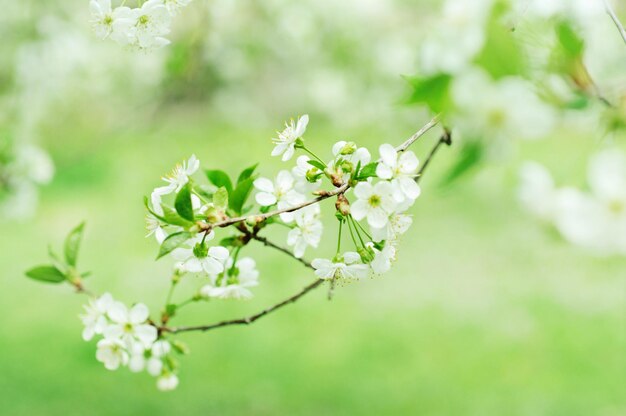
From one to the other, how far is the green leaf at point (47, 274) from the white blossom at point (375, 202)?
642mm

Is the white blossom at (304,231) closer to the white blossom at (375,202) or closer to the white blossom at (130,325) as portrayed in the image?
the white blossom at (375,202)

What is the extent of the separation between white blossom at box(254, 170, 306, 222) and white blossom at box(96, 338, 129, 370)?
0.32 m

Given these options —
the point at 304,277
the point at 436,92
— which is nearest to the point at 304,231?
the point at 436,92

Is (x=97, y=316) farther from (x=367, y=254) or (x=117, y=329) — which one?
(x=367, y=254)

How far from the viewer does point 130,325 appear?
1.14 metres

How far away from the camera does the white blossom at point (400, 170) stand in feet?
2.83

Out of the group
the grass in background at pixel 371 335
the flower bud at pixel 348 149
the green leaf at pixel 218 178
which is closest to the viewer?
the flower bud at pixel 348 149

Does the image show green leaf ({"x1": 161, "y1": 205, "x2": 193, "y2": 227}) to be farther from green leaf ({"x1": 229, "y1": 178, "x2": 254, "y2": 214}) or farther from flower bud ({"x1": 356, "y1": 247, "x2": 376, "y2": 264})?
flower bud ({"x1": 356, "y1": 247, "x2": 376, "y2": 264})

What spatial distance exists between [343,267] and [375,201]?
14 cm

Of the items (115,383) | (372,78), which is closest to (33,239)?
(115,383)

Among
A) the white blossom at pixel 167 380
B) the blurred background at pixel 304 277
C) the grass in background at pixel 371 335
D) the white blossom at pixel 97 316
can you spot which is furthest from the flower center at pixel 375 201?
the grass in background at pixel 371 335

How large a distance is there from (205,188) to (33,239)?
4.32 metres

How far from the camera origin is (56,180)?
6340mm

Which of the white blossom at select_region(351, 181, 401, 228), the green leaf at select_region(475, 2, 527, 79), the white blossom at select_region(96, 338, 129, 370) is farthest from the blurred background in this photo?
the green leaf at select_region(475, 2, 527, 79)
